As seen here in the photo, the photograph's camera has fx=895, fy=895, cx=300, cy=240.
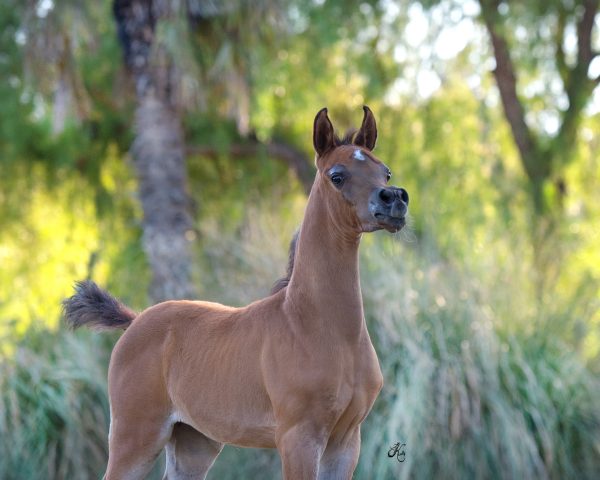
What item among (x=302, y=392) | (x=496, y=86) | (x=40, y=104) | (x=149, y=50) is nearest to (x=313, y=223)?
(x=302, y=392)

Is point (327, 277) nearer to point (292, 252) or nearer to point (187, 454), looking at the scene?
point (292, 252)

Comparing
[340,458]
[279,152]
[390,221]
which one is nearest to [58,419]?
[340,458]

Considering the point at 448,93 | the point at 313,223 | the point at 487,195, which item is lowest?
the point at 313,223

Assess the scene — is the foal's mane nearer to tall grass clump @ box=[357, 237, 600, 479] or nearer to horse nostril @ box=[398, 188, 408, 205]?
horse nostril @ box=[398, 188, 408, 205]

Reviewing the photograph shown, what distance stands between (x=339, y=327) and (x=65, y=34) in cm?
784

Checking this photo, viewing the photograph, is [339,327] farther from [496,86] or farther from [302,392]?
[496,86]

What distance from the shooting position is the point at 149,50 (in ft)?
33.7

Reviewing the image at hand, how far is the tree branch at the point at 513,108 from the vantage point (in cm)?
1210

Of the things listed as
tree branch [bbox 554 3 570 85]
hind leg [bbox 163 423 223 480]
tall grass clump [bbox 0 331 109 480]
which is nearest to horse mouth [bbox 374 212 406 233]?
hind leg [bbox 163 423 223 480]

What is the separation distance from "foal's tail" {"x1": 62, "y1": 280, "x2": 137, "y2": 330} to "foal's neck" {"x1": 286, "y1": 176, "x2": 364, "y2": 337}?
1124 millimetres

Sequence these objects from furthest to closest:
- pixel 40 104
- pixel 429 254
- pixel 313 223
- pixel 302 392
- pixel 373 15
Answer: pixel 40 104
pixel 373 15
pixel 429 254
pixel 313 223
pixel 302 392

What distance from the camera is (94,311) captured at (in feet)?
14.0

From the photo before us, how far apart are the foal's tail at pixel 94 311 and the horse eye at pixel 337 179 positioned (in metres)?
1.47

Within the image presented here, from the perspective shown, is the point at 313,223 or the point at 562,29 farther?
the point at 562,29
